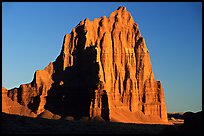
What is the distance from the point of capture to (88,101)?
19850 cm

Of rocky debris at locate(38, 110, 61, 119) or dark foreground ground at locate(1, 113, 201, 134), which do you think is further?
rocky debris at locate(38, 110, 61, 119)

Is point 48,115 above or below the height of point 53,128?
above

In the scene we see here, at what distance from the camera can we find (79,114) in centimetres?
19850

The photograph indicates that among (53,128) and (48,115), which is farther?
(48,115)

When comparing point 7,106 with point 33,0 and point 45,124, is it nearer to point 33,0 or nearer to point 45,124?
point 45,124

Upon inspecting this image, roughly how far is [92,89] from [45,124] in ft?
207

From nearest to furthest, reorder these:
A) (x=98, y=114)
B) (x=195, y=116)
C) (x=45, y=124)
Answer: (x=195, y=116) < (x=45, y=124) < (x=98, y=114)

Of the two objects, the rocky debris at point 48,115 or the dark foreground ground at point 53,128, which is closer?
the dark foreground ground at point 53,128

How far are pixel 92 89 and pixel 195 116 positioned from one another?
4384 inches

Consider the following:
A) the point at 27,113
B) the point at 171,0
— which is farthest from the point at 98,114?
the point at 171,0

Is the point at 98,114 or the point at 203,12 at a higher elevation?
the point at 203,12

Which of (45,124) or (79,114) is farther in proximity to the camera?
(79,114)

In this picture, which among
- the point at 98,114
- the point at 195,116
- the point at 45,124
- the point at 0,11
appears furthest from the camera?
the point at 98,114

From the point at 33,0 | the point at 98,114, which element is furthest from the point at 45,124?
the point at 33,0
